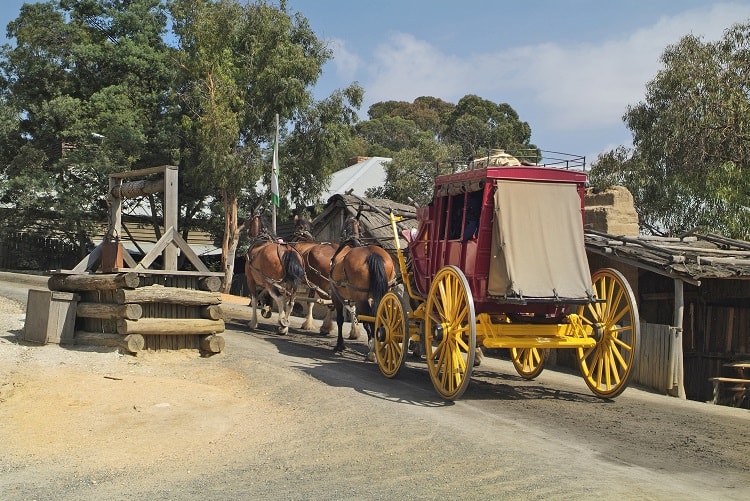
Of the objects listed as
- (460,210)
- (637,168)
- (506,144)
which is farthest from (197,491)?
(506,144)

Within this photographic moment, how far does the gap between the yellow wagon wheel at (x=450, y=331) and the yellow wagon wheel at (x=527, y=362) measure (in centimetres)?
252

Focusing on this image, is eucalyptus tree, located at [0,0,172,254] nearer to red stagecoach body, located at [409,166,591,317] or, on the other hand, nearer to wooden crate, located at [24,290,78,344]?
wooden crate, located at [24,290,78,344]

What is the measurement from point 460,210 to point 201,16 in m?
18.4

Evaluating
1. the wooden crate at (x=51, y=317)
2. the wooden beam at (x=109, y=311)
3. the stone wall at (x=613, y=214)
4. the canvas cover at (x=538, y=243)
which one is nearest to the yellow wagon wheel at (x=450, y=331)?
the canvas cover at (x=538, y=243)

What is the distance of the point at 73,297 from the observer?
453 inches

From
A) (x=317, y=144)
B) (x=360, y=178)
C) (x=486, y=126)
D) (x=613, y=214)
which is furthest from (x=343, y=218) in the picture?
(x=486, y=126)

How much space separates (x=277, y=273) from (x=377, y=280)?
159 inches

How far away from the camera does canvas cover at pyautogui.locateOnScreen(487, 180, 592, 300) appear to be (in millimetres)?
8836

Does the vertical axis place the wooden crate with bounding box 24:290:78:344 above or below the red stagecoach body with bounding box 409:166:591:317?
below

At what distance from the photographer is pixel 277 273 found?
51.5 ft

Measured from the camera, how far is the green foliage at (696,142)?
68.3ft

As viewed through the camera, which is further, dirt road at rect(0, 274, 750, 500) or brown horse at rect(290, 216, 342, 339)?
brown horse at rect(290, 216, 342, 339)

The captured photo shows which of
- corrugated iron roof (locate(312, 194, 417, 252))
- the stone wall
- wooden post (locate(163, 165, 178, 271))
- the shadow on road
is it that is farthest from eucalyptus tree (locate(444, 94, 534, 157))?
wooden post (locate(163, 165, 178, 271))

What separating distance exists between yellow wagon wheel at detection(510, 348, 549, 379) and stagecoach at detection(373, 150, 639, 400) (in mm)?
1331
